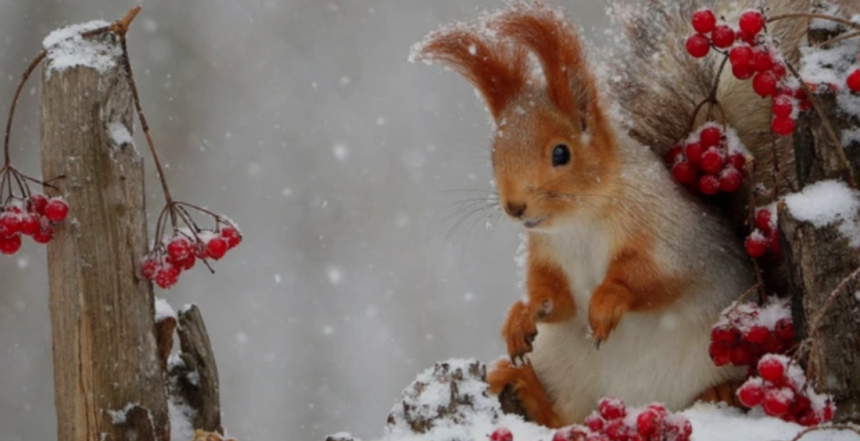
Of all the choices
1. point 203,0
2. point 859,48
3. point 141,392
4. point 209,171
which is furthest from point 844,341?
point 203,0

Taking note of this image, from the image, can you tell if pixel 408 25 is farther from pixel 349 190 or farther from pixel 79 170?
pixel 79 170

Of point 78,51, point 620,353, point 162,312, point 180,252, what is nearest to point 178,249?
point 180,252

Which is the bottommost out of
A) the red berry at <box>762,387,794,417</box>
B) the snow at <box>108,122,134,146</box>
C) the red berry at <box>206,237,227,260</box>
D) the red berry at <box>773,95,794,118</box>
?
the red berry at <box>762,387,794,417</box>

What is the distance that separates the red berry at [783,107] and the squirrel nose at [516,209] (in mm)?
364

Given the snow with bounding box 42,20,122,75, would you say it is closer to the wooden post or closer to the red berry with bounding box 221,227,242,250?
the wooden post

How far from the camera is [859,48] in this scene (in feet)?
4.49

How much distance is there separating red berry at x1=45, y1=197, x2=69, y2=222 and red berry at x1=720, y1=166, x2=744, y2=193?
82 centimetres

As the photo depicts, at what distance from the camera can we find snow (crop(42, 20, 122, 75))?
149 cm

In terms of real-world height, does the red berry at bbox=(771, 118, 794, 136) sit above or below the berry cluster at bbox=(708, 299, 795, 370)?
above

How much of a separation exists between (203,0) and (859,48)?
4.44 m

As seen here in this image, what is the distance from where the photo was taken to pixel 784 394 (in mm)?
1242

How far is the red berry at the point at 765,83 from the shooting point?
1.35 meters

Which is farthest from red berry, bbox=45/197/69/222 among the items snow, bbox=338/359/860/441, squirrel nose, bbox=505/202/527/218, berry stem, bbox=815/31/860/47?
berry stem, bbox=815/31/860/47

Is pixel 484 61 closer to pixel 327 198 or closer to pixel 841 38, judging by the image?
pixel 841 38
